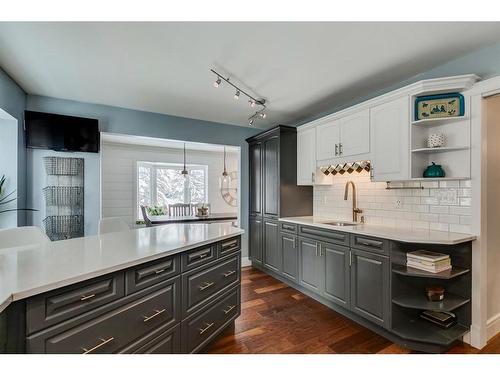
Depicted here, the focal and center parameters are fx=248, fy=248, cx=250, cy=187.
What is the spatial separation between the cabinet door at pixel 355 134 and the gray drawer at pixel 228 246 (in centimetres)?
165

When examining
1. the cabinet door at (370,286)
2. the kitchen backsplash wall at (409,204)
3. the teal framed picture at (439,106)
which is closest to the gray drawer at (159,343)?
the cabinet door at (370,286)

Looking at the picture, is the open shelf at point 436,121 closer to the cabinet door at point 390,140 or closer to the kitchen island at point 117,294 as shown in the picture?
the cabinet door at point 390,140

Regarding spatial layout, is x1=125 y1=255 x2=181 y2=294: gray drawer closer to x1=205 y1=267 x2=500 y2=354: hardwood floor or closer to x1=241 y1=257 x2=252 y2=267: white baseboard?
x1=205 y1=267 x2=500 y2=354: hardwood floor

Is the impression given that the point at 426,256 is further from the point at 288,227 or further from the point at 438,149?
the point at 288,227

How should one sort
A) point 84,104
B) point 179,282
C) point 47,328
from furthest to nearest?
point 84,104 < point 179,282 < point 47,328

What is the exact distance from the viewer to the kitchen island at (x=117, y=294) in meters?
1.05

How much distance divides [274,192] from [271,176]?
0.85ft

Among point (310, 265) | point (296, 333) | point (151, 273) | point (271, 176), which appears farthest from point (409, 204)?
point (151, 273)

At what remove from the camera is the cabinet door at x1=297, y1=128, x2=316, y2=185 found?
3.46 m

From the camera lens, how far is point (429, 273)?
1974 millimetres

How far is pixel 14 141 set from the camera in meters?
2.78
